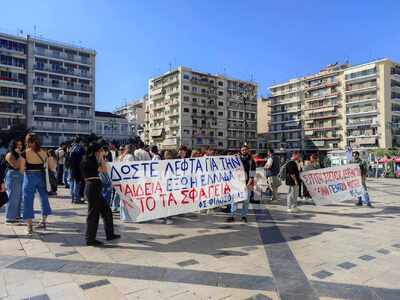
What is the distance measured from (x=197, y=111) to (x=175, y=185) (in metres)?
76.3

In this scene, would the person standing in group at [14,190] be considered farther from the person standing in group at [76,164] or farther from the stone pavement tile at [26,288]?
the stone pavement tile at [26,288]

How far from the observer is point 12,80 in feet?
194

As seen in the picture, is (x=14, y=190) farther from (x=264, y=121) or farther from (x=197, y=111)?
(x=264, y=121)

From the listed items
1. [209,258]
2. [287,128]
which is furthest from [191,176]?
[287,128]

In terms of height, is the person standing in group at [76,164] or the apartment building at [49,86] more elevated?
the apartment building at [49,86]

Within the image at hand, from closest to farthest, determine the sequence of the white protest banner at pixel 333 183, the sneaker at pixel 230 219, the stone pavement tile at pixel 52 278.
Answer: the stone pavement tile at pixel 52 278
the sneaker at pixel 230 219
the white protest banner at pixel 333 183

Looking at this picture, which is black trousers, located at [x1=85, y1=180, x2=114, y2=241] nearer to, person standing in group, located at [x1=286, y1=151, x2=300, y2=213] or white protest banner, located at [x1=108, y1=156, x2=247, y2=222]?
white protest banner, located at [x1=108, y1=156, x2=247, y2=222]

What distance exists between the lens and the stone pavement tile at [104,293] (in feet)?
11.3

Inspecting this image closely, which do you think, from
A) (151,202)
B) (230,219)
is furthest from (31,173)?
(230,219)

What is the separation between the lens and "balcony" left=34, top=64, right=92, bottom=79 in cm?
6403

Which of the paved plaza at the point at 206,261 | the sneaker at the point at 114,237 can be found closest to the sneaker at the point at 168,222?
the paved plaza at the point at 206,261

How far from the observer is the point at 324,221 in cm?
786

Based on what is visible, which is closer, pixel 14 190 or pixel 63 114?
pixel 14 190

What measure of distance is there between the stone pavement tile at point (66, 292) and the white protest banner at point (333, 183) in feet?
25.1
